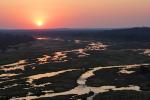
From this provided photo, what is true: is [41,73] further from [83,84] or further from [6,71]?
[83,84]

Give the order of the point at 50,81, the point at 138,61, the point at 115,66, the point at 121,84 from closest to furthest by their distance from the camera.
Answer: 1. the point at 121,84
2. the point at 50,81
3. the point at 115,66
4. the point at 138,61

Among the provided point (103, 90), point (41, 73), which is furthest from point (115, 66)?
point (103, 90)

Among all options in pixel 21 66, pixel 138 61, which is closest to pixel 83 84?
pixel 21 66

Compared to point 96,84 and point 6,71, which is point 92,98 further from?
point 6,71

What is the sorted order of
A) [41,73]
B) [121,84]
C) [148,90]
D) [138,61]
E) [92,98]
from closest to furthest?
[92,98] → [148,90] → [121,84] → [41,73] → [138,61]

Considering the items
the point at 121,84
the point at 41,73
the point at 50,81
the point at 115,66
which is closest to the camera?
the point at 121,84

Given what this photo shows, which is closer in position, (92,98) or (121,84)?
(92,98)

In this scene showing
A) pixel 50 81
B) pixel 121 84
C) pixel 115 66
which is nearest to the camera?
pixel 121 84

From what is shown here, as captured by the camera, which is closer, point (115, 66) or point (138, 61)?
point (115, 66)

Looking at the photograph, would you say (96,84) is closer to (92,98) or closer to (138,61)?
(92,98)
